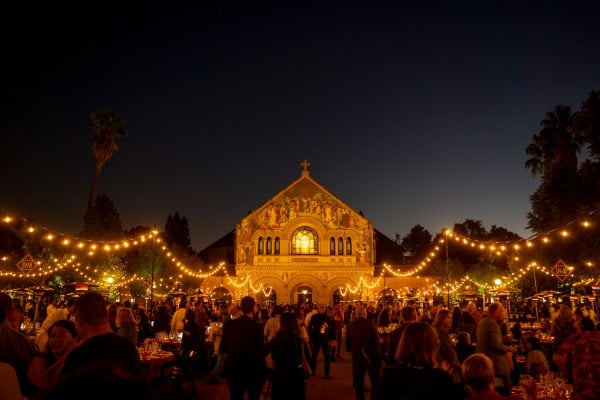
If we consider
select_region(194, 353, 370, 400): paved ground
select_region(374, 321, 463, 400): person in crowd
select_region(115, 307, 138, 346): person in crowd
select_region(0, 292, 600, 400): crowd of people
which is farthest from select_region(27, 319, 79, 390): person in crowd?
select_region(194, 353, 370, 400): paved ground

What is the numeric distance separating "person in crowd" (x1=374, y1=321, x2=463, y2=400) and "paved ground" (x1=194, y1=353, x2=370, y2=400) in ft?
24.5

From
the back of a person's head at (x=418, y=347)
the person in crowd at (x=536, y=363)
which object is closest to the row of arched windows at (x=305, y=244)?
the person in crowd at (x=536, y=363)

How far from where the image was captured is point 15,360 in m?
5.02

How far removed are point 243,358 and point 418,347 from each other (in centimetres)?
356

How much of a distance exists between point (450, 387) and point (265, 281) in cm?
3586

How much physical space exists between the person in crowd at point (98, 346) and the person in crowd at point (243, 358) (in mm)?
2974

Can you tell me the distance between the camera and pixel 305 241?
3966cm

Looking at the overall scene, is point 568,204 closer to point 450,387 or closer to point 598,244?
point 598,244

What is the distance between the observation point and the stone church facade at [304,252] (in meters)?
38.8

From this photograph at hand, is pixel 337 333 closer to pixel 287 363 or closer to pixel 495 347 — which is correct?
pixel 495 347

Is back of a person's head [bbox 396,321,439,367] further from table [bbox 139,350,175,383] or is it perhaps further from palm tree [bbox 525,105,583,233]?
palm tree [bbox 525,105,583,233]

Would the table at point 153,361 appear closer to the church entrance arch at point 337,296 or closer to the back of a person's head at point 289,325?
the back of a person's head at point 289,325

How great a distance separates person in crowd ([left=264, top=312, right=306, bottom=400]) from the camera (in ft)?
21.9

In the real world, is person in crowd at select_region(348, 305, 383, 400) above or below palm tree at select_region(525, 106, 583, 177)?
below
